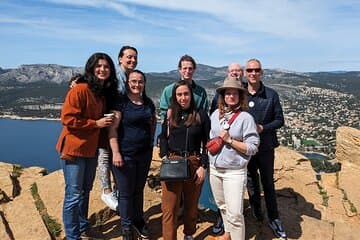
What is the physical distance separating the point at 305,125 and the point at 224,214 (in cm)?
7945

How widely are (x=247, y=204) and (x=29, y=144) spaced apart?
54.0 meters

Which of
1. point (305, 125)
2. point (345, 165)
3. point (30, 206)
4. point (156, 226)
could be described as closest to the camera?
point (156, 226)

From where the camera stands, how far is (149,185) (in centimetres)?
683

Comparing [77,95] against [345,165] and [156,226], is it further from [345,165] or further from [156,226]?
[345,165]

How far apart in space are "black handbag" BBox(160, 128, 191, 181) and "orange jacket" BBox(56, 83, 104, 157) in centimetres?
83

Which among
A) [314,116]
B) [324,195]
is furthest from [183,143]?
[314,116]

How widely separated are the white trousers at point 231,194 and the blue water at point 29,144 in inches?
1071

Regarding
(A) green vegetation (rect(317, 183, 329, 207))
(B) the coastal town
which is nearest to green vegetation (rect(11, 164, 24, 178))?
(A) green vegetation (rect(317, 183, 329, 207))

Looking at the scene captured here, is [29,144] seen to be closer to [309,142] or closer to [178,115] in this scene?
[309,142]

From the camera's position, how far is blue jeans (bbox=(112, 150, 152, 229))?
4.22m

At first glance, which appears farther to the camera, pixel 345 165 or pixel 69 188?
pixel 345 165

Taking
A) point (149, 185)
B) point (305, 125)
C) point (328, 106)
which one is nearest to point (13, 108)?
point (305, 125)

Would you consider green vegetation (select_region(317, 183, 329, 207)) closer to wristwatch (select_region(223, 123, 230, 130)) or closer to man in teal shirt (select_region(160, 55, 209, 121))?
man in teal shirt (select_region(160, 55, 209, 121))

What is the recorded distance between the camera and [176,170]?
13.2ft
